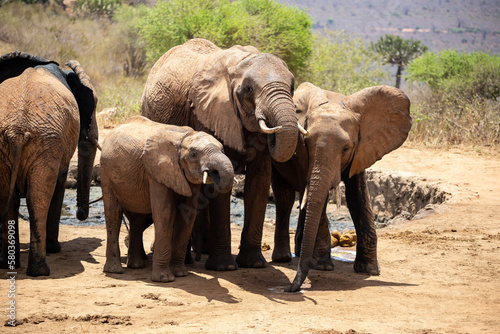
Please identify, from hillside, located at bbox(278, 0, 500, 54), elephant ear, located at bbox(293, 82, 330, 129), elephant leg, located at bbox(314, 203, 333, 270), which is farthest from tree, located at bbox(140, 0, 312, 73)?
A: hillside, located at bbox(278, 0, 500, 54)

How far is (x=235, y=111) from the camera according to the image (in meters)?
6.86

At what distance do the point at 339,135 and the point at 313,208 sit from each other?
731 millimetres

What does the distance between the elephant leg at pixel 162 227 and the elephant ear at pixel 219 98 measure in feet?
2.75

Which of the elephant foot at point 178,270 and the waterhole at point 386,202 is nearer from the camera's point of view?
the elephant foot at point 178,270

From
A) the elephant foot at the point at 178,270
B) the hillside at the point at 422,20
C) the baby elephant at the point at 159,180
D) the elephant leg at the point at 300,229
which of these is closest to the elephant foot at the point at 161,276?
the baby elephant at the point at 159,180

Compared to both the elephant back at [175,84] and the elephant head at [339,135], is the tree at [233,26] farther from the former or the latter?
the elephant head at [339,135]

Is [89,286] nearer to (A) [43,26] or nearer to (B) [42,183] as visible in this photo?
(B) [42,183]

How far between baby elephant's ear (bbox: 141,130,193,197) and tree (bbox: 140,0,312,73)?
1457 cm

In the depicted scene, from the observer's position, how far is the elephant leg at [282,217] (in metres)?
7.89

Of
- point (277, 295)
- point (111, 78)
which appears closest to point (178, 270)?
point (277, 295)

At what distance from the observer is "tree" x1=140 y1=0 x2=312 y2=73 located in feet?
70.0

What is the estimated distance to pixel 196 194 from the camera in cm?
670

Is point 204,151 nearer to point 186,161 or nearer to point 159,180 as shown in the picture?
point 186,161

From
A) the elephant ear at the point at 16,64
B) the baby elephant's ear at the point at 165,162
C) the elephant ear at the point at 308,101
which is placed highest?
the elephant ear at the point at 16,64
